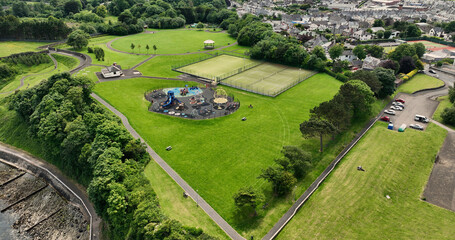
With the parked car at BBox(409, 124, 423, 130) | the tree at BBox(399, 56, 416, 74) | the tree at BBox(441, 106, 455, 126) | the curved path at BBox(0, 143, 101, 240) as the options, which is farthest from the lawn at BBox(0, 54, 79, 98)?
the tree at BBox(399, 56, 416, 74)

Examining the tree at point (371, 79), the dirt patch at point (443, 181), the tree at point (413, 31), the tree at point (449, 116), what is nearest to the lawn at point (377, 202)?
the dirt patch at point (443, 181)

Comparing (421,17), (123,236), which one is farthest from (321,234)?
(421,17)

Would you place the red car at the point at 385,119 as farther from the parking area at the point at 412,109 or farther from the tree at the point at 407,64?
the tree at the point at 407,64

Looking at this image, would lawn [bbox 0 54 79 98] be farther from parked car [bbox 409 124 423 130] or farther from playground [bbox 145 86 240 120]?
parked car [bbox 409 124 423 130]

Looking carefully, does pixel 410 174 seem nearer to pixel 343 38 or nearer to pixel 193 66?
pixel 193 66

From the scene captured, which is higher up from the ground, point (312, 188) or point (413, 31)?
point (312, 188)

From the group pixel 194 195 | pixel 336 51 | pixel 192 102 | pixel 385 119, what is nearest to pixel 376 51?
pixel 336 51

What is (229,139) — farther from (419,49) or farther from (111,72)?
(419,49)
